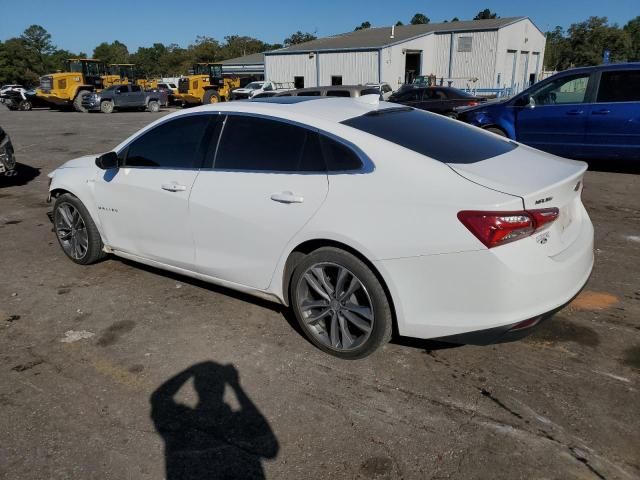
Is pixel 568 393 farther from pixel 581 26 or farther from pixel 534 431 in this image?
pixel 581 26

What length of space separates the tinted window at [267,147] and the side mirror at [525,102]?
702 centimetres

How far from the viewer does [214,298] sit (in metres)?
4.12

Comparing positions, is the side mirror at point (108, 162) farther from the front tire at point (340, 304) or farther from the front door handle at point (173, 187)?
the front tire at point (340, 304)

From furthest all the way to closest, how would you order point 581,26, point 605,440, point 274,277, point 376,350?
point 581,26 < point 274,277 < point 376,350 < point 605,440

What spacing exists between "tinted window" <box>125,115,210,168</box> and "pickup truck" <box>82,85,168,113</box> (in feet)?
89.7

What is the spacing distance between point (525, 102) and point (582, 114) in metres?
1.03

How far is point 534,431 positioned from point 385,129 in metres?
1.91

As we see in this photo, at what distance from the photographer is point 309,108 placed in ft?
11.3

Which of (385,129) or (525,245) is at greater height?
(385,129)

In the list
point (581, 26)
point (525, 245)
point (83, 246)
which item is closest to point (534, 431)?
point (525, 245)

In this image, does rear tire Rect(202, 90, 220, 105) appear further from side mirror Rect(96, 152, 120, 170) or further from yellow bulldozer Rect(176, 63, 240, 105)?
side mirror Rect(96, 152, 120, 170)

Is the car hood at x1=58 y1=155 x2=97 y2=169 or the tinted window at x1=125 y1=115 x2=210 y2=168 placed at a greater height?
the tinted window at x1=125 y1=115 x2=210 y2=168

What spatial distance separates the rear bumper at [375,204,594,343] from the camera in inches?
100

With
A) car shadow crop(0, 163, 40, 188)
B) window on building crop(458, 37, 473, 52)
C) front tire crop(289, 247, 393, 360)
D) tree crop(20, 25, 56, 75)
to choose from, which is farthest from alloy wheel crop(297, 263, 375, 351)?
tree crop(20, 25, 56, 75)
